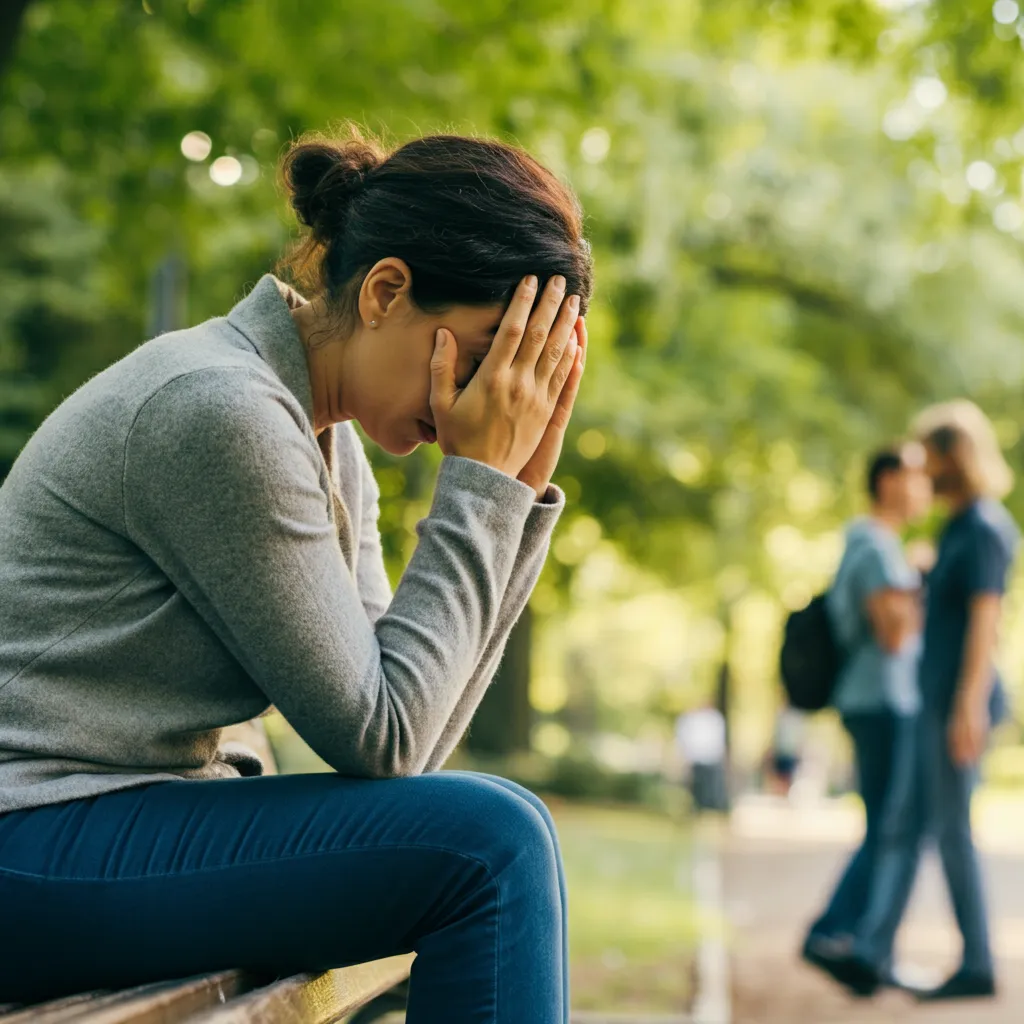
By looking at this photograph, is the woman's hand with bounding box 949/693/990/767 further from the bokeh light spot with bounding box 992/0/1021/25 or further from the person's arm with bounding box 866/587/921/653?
the bokeh light spot with bounding box 992/0/1021/25

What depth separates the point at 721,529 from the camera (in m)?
18.8

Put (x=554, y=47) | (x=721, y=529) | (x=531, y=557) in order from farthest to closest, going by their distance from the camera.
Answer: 1. (x=721, y=529)
2. (x=554, y=47)
3. (x=531, y=557)

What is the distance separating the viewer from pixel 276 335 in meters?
2.40

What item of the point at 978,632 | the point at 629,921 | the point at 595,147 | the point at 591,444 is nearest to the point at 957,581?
the point at 978,632

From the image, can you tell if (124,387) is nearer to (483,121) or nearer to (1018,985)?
(483,121)

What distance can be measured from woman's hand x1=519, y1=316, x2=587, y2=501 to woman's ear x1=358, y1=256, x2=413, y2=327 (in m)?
0.33

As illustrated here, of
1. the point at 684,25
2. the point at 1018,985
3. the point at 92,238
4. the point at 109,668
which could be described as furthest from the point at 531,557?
the point at 92,238

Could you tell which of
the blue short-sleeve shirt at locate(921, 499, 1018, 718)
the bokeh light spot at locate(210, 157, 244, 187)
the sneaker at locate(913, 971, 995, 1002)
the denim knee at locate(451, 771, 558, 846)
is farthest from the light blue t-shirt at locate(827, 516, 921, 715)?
the denim knee at locate(451, 771, 558, 846)

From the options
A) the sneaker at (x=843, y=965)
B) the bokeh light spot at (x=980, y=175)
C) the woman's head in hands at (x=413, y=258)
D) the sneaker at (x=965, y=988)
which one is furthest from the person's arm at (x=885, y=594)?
the woman's head in hands at (x=413, y=258)

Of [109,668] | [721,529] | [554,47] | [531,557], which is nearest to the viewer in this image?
[109,668]

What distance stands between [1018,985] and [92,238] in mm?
10547

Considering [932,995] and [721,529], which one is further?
[721,529]

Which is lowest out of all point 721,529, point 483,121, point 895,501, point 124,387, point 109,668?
point 721,529

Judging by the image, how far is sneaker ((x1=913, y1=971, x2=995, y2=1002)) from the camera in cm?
609
